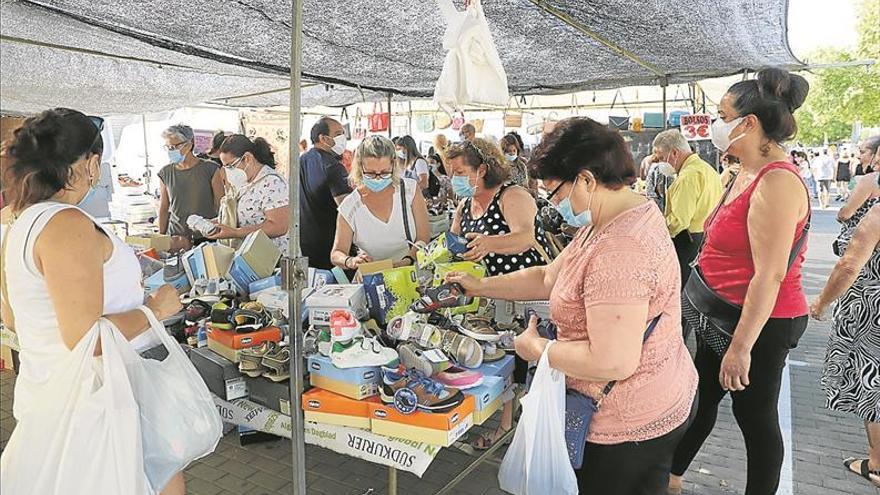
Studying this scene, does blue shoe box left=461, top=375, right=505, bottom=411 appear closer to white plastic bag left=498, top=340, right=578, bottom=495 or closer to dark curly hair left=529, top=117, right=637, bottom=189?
white plastic bag left=498, top=340, right=578, bottom=495

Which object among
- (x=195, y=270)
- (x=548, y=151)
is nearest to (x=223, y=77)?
(x=195, y=270)

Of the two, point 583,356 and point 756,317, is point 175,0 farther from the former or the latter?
point 756,317

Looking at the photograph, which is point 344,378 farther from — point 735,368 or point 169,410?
point 735,368

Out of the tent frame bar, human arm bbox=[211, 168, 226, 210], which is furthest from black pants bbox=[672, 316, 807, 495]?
human arm bbox=[211, 168, 226, 210]

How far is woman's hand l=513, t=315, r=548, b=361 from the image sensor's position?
1.77 m

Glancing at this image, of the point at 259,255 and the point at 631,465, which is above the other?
the point at 259,255

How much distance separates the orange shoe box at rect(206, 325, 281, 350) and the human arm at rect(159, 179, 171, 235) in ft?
8.41

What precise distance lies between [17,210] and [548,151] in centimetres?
136

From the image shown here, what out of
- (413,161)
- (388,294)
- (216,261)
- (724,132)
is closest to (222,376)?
(388,294)

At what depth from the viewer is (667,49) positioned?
451 centimetres

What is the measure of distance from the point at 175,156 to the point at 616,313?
394 cm

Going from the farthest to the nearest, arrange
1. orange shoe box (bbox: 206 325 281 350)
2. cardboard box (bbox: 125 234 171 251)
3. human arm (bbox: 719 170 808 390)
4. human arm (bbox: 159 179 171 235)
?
human arm (bbox: 159 179 171 235) → cardboard box (bbox: 125 234 171 251) → orange shoe box (bbox: 206 325 281 350) → human arm (bbox: 719 170 808 390)

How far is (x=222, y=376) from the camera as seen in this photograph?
2264mm

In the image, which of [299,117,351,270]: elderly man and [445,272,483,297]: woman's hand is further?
[299,117,351,270]: elderly man
